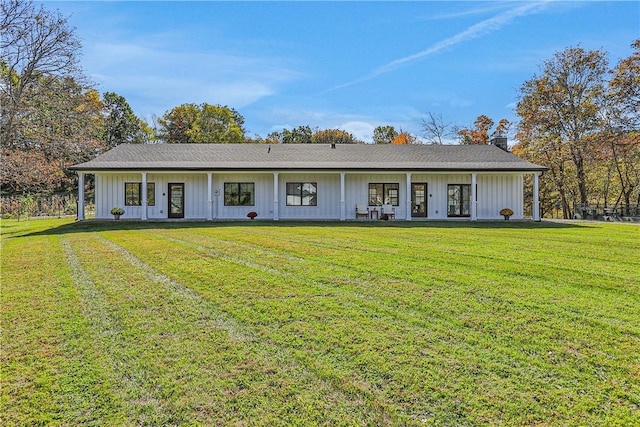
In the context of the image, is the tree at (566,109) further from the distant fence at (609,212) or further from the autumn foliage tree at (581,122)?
the distant fence at (609,212)

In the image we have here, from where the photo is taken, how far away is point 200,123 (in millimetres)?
36969

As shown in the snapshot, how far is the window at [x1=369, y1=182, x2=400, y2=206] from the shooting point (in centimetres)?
1831

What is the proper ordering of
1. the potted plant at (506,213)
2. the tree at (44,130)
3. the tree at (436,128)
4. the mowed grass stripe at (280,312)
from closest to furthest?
the mowed grass stripe at (280,312)
the tree at (44,130)
the potted plant at (506,213)
the tree at (436,128)

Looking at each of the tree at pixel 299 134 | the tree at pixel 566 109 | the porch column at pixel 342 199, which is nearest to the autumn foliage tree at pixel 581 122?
the tree at pixel 566 109

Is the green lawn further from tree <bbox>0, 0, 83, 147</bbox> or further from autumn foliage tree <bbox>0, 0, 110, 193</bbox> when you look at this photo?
tree <bbox>0, 0, 83, 147</bbox>

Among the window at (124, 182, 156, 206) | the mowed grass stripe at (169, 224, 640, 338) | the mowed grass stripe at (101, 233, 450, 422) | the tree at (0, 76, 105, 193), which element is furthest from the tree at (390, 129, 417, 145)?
the mowed grass stripe at (101, 233, 450, 422)

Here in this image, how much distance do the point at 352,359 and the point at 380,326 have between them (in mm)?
699

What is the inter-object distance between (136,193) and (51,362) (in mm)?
16416

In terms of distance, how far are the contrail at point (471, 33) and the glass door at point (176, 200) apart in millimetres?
13518

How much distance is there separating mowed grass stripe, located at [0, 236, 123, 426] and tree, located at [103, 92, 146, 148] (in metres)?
34.3

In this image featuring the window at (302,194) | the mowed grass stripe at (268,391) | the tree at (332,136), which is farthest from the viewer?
the tree at (332,136)

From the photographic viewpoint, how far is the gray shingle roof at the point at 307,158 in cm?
1727

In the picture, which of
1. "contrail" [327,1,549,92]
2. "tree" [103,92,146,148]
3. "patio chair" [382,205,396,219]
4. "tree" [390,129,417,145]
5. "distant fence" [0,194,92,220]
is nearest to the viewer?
"contrail" [327,1,549,92]

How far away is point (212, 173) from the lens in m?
17.6
